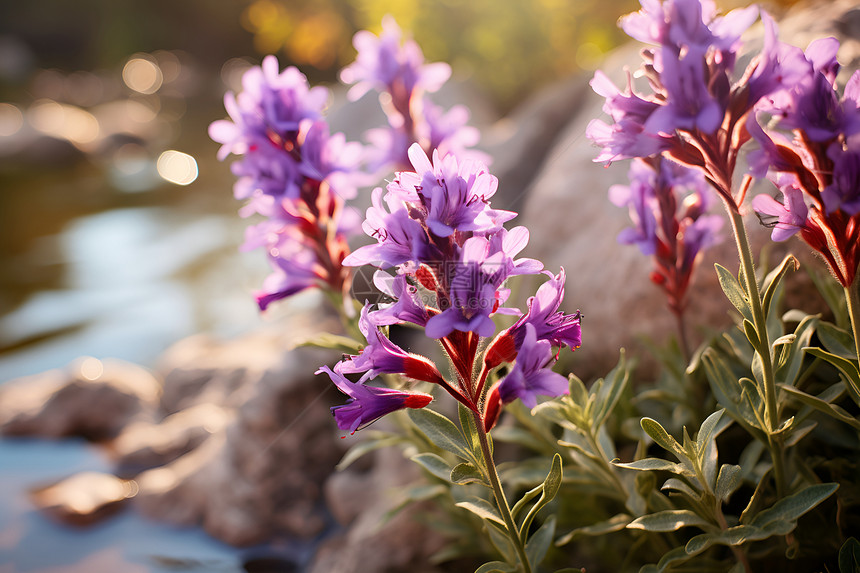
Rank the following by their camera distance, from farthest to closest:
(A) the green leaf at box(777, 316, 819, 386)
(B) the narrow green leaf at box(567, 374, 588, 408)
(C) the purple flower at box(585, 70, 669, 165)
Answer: (B) the narrow green leaf at box(567, 374, 588, 408) < (A) the green leaf at box(777, 316, 819, 386) < (C) the purple flower at box(585, 70, 669, 165)

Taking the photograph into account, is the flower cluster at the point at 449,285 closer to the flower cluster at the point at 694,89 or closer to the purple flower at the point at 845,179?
the flower cluster at the point at 694,89

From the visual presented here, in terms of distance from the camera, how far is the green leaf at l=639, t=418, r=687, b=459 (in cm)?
143

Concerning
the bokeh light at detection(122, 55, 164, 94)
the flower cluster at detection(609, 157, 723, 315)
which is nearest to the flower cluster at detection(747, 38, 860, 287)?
the flower cluster at detection(609, 157, 723, 315)

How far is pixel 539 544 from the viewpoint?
1.73 m

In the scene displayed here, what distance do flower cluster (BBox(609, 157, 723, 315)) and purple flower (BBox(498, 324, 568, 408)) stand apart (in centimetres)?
76

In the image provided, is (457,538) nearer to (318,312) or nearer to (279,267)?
(279,267)

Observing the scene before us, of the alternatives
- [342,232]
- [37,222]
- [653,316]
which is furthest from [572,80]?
[37,222]

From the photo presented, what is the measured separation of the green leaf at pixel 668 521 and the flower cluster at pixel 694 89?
0.72m

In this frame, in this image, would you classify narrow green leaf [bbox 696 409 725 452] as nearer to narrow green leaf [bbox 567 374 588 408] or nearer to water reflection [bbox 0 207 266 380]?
narrow green leaf [bbox 567 374 588 408]

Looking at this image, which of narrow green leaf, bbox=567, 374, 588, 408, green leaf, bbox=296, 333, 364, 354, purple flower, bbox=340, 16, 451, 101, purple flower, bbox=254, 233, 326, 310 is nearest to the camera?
narrow green leaf, bbox=567, 374, 588, 408

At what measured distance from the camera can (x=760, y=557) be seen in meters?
1.74

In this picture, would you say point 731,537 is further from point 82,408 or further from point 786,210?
point 82,408

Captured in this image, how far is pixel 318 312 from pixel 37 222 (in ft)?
26.1

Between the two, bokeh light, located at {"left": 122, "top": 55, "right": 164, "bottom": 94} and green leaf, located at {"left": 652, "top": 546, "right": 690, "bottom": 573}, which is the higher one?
bokeh light, located at {"left": 122, "top": 55, "right": 164, "bottom": 94}
